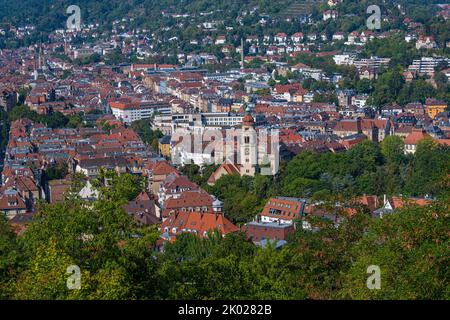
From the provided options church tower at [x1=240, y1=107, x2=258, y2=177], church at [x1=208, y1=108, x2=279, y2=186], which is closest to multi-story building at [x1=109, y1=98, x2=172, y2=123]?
church at [x1=208, y1=108, x2=279, y2=186]

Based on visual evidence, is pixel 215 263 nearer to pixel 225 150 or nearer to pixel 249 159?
pixel 249 159

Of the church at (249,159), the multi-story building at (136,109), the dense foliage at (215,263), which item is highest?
the dense foliage at (215,263)

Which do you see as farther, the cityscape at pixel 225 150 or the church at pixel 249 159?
the church at pixel 249 159

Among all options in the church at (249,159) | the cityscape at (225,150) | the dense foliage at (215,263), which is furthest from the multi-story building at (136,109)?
the dense foliage at (215,263)

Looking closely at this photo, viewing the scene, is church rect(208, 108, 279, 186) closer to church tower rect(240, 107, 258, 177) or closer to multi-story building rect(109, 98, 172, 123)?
church tower rect(240, 107, 258, 177)

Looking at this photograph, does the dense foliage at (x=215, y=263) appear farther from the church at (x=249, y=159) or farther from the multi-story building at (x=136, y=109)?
the multi-story building at (x=136, y=109)
